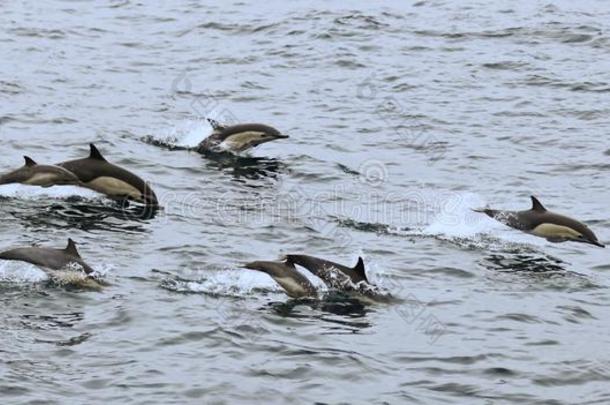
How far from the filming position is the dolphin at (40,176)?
18062 mm

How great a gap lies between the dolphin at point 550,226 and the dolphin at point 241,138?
577 cm

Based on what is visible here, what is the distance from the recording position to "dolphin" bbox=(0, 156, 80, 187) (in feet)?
59.3

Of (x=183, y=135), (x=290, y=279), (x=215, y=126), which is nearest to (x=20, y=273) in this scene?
(x=290, y=279)

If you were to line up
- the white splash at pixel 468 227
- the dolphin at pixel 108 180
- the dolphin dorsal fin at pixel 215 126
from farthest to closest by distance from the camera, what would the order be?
1. the dolphin dorsal fin at pixel 215 126
2. the dolphin at pixel 108 180
3. the white splash at pixel 468 227

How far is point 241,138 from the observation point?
2223 centimetres

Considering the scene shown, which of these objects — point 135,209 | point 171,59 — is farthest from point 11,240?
point 171,59

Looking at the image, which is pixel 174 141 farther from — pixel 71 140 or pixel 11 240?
pixel 11 240

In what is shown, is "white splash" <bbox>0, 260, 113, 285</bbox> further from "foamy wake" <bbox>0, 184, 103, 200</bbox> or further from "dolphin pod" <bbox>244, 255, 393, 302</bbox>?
"foamy wake" <bbox>0, 184, 103, 200</bbox>

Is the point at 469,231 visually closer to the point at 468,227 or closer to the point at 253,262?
the point at 468,227

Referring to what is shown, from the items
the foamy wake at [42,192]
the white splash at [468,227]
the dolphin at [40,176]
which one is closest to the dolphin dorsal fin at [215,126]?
the foamy wake at [42,192]

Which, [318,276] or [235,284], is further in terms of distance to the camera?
[235,284]

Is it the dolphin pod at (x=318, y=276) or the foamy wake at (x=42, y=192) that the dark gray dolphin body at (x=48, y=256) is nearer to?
the dolphin pod at (x=318, y=276)

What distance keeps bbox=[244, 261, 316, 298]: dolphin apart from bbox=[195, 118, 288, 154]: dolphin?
752 cm

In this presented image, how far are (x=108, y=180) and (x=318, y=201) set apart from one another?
314 centimetres
